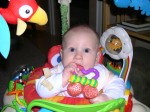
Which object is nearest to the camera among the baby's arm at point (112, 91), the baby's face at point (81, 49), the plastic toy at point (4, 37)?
the plastic toy at point (4, 37)

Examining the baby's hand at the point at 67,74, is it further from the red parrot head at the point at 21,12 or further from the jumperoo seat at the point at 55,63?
the red parrot head at the point at 21,12

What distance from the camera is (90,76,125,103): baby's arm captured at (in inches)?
22.0

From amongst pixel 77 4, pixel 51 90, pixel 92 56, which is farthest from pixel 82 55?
pixel 77 4

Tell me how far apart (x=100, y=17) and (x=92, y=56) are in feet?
3.36

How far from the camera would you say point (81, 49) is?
2.20 feet

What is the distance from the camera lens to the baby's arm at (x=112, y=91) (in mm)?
558

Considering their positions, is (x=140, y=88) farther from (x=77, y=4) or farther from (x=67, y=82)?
(x=77, y=4)

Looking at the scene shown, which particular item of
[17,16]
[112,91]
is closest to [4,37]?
[17,16]

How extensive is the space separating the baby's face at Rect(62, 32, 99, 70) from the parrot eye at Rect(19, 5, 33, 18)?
0.28 metres

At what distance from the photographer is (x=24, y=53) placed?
2021 millimetres

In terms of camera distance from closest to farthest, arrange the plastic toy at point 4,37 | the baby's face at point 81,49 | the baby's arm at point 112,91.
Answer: the plastic toy at point 4,37, the baby's arm at point 112,91, the baby's face at point 81,49

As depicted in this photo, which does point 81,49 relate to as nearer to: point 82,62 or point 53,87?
point 82,62

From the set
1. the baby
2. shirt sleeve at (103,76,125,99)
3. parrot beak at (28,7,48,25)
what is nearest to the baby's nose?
the baby

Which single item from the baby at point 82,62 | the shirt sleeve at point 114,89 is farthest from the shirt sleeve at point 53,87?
the shirt sleeve at point 114,89
